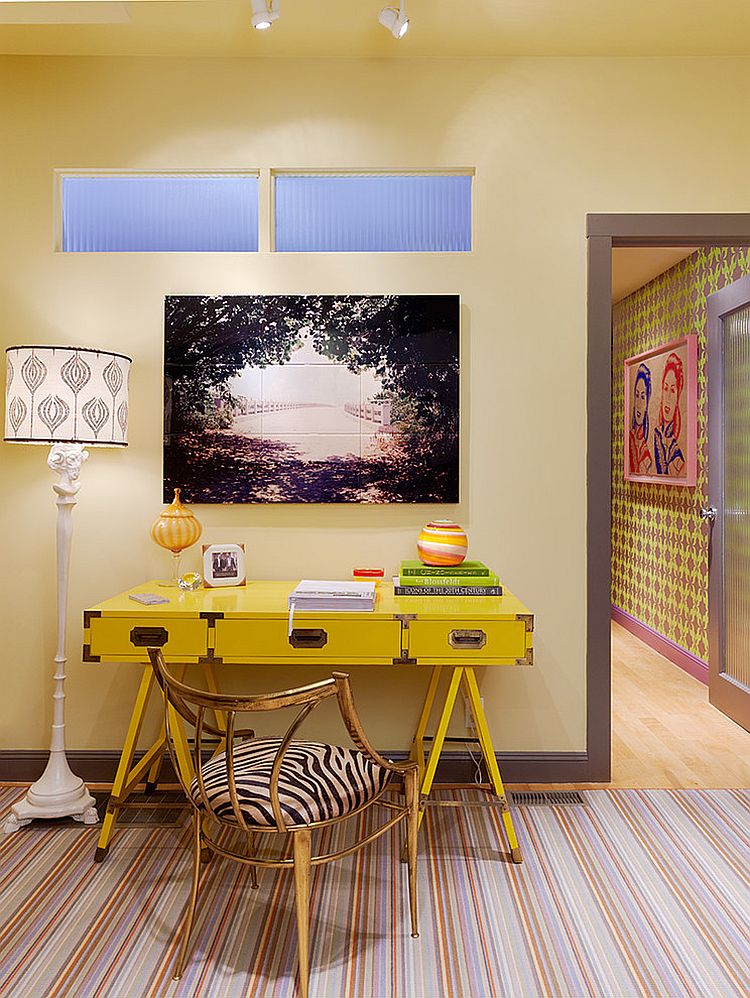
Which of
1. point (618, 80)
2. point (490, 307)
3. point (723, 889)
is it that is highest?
point (618, 80)

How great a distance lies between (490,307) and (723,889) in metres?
2.12

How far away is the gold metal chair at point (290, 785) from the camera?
1.86 meters

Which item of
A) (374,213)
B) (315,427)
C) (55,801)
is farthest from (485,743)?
(374,213)

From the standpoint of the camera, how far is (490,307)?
315 cm

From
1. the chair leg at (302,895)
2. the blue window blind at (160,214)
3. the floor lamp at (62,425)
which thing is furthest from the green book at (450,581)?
the blue window blind at (160,214)

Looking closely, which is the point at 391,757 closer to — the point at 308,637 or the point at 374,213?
the point at 308,637

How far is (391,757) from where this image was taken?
3166 millimetres

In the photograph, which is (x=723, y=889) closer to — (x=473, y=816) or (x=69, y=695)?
(x=473, y=816)

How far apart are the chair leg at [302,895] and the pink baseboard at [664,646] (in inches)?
137

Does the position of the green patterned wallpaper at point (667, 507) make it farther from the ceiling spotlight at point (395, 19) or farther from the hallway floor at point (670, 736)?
the ceiling spotlight at point (395, 19)

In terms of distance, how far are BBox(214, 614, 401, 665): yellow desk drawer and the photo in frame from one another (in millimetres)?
429

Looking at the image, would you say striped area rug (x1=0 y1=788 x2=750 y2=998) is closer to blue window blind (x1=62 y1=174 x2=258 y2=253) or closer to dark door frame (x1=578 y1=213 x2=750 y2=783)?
dark door frame (x1=578 y1=213 x2=750 y2=783)

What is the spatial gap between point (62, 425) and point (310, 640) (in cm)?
109

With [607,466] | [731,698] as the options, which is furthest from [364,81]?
[731,698]
